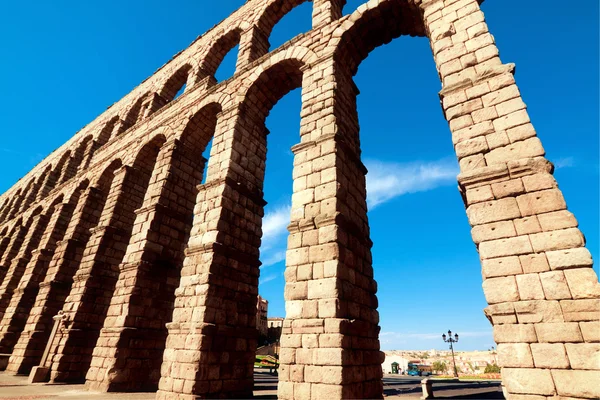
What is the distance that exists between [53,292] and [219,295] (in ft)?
32.5

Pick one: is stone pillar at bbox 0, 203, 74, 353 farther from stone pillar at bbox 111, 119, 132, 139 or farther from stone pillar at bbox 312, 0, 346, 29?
stone pillar at bbox 312, 0, 346, 29

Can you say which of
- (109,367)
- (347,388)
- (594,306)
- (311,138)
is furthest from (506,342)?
(109,367)

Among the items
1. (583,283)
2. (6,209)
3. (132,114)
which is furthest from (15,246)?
(583,283)

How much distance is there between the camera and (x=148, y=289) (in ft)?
29.0

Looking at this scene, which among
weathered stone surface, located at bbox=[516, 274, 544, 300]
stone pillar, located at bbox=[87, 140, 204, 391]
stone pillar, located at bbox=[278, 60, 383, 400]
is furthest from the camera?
stone pillar, located at bbox=[87, 140, 204, 391]

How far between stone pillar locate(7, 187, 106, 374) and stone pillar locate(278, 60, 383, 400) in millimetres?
11628

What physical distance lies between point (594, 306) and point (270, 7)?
1387cm

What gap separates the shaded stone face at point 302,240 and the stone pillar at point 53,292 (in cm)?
8

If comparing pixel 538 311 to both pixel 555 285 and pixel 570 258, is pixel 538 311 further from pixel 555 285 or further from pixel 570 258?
→ pixel 570 258

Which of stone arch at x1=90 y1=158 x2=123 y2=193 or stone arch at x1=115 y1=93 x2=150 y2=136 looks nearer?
stone arch at x1=90 y1=158 x2=123 y2=193

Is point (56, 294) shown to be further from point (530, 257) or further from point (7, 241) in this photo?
point (530, 257)

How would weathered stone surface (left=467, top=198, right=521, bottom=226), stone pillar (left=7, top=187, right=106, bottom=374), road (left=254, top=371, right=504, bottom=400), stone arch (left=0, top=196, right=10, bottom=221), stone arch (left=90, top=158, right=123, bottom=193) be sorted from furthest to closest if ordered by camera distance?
stone arch (left=0, top=196, right=10, bottom=221)
stone arch (left=90, top=158, right=123, bottom=193)
stone pillar (left=7, top=187, right=106, bottom=374)
road (left=254, top=371, right=504, bottom=400)
weathered stone surface (left=467, top=198, right=521, bottom=226)

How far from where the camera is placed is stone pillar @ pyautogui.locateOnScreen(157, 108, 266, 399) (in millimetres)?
6215

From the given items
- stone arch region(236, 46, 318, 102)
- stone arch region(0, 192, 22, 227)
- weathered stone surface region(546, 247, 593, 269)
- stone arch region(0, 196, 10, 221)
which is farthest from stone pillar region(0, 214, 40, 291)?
weathered stone surface region(546, 247, 593, 269)
